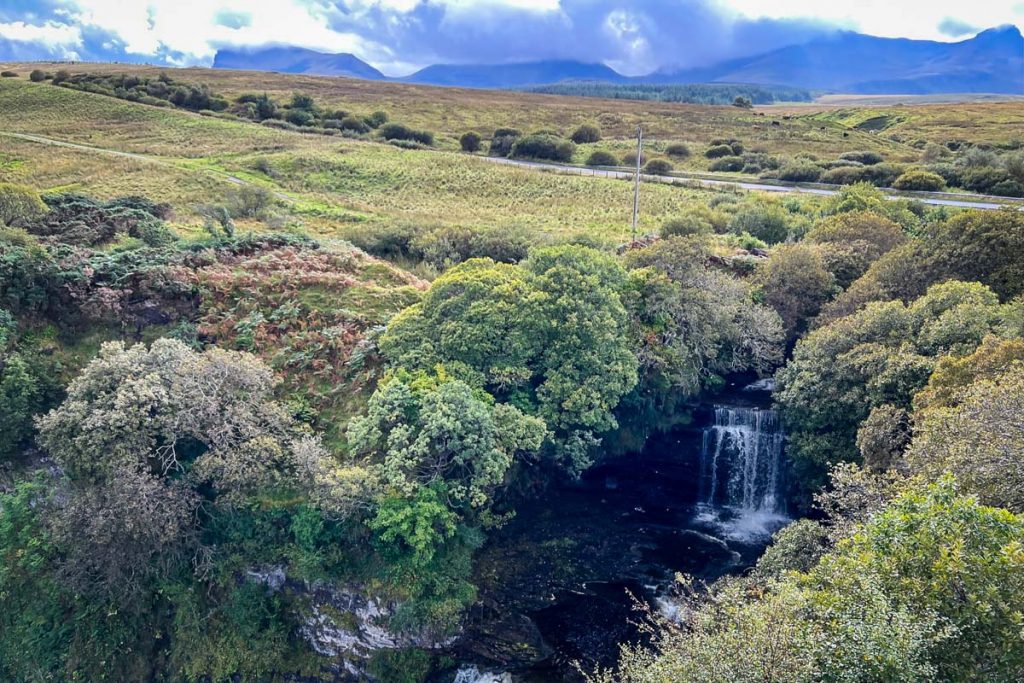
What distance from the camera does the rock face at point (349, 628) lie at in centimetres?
1944

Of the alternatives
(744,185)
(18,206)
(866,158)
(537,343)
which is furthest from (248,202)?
(866,158)

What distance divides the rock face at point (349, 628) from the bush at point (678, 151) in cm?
6900

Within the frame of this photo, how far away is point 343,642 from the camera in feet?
64.6

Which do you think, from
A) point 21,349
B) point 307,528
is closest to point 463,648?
point 307,528

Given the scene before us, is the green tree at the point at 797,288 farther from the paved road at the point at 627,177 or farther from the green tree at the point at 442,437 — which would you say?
the paved road at the point at 627,177

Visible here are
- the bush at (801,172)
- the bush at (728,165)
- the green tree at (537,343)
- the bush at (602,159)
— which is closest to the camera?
the green tree at (537,343)

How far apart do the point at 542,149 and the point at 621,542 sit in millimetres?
56911

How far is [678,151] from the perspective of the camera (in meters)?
77.9

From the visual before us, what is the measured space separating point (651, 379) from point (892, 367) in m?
8.56

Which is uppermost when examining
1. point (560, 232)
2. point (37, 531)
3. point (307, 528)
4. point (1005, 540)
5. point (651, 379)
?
point (560, 232)

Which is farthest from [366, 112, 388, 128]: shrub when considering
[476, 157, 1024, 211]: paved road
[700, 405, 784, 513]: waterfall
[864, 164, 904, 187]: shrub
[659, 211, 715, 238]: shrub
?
[700, 405, 784, 513]: waterfall

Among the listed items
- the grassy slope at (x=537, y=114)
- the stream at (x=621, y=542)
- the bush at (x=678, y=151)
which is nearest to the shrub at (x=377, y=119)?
A: the grassy slope at (x=537, y=114)

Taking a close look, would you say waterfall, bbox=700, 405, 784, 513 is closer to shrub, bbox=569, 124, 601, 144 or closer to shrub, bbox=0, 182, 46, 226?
shrub, bbox=0, 182, 46, 226

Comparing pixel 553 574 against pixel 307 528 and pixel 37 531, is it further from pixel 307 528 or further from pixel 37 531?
pixel 37 531
